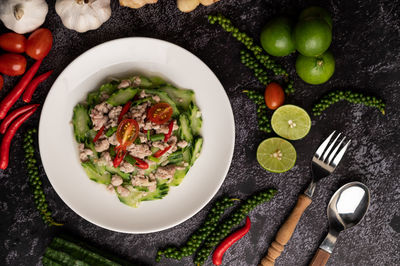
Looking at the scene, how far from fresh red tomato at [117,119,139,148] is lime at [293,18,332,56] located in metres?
1.52

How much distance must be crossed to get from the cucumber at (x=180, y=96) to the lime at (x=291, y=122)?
A: 0.79m

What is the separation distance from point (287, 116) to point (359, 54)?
92 cm

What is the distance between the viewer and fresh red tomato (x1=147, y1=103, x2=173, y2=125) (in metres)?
3.13

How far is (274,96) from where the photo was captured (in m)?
3.31

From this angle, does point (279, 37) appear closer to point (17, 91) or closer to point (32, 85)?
point (32, 85)

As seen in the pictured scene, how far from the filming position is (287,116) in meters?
3.31

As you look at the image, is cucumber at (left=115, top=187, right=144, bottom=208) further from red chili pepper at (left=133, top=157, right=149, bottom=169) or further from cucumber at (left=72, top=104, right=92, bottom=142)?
cucumber at (left=72, top=104, right=92, bottom=142)

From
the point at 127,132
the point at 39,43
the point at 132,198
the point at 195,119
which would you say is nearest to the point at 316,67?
the point at 195,119

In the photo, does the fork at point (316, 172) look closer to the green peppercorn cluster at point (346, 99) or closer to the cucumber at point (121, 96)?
the green peppercorn cluster at point (346, 99)

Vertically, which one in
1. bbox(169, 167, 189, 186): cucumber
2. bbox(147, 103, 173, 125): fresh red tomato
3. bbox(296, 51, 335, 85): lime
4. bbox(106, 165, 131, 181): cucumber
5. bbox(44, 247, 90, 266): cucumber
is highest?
bbox(296, 51, 335, 85): lime

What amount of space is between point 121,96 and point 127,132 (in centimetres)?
38

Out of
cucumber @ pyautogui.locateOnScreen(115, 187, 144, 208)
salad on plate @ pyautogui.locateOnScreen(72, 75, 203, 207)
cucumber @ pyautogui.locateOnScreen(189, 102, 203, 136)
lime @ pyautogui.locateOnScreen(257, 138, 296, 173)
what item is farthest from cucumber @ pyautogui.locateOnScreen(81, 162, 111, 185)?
lime @ pyautogui.locateOnScreen(257, 138, 296, 173)

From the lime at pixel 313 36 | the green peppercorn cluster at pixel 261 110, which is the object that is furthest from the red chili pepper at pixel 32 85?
the lime at pixel 313 36

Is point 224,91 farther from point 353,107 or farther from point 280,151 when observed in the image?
point 353,107
